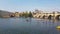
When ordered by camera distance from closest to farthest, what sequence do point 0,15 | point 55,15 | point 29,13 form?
point 55,15, point 29,13, point 0,15

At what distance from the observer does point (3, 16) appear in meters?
46.0

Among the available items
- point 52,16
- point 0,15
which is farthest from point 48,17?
point 0,15

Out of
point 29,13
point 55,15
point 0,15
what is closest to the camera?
point 55,15

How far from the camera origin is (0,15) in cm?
4528

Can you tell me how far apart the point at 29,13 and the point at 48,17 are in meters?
4.72

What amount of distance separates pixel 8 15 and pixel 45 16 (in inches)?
374

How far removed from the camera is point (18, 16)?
47.7 metres

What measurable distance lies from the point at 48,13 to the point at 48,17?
1.54m

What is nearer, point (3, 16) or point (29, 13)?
point (29, 13)

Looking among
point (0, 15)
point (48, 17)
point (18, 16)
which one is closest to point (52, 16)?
point (48, 17)

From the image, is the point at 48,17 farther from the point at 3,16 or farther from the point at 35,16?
the point at 3,16

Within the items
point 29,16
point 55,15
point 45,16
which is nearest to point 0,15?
point 29,16

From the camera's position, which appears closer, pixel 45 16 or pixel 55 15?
pixel 55 15

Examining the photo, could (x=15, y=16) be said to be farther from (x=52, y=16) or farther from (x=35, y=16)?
(x=52, y=16)
